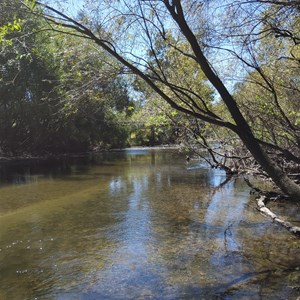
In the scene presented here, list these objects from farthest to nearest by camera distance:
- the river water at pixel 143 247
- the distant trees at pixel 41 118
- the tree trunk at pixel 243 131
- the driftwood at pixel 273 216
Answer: the distant trees at pixel 41 118 → the driftwood at pixel 273 216 → the river water at pixel 143 247 → the tree trunk at pixel 243 131

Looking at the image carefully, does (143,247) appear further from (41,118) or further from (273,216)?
(41,118)

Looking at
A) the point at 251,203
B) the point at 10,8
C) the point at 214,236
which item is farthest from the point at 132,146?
the point at 10,8

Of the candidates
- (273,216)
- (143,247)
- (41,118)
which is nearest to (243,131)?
(143,247)

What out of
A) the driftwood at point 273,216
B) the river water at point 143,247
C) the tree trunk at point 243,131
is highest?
the tree trunk at point 243,131

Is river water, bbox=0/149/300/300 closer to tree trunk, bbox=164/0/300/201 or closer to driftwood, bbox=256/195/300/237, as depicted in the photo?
driftwood, bbox=256/195/300/237

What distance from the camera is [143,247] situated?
8922 millimetres

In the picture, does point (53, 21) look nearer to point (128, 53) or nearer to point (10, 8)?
point (10, 8)

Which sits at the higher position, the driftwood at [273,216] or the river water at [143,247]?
the driftwood at [273,216]

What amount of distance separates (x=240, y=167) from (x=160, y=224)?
10.8m

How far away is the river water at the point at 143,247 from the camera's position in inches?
261

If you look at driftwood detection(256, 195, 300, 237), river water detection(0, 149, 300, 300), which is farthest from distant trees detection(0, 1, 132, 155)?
driftwood detection(256, 195, 300, 237)

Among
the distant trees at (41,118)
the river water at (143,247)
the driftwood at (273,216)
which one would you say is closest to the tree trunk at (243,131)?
the river water at (143,247)

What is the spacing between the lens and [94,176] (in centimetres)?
2273

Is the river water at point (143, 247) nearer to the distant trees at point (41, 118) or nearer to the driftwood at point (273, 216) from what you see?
the driftwood at point (273, 216)
